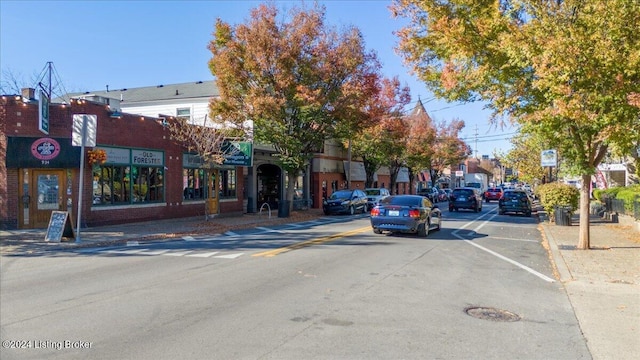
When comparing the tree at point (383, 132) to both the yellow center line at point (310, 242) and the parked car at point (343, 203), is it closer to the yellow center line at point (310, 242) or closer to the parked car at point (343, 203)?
the parked car at point (343, 203)

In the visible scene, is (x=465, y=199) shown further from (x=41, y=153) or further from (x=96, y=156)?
(x=41, y=153)

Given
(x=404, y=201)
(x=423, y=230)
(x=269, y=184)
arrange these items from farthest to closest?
(x=269, y=184) → (x=404, y=201) → (x=423, y=230)

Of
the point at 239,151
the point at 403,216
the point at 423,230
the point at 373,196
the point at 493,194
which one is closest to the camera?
the point at 403,216

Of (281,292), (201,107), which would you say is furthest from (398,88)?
Result: (281,292)

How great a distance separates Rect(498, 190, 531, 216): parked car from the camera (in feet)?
97.5

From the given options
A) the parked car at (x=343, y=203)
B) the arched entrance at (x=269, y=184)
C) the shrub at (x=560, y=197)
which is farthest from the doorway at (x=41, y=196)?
the shrub at (x=560, y=197)

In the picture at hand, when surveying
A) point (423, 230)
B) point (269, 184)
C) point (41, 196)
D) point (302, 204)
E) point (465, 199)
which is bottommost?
point (423, 230)

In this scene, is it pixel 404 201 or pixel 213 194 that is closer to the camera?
pixel 404 201

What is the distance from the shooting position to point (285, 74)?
22.7m

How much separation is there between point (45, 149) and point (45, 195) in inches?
69.2

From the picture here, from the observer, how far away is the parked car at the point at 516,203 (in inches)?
1169

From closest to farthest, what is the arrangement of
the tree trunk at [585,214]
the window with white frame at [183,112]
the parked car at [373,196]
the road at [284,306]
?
the road at [284,306]
the tree trunk at [585,214]
the window with white frame at [183,112]
the parked car at [373,196]

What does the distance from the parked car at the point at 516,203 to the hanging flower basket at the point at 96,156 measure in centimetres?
2301

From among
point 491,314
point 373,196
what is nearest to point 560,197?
point 373,196
